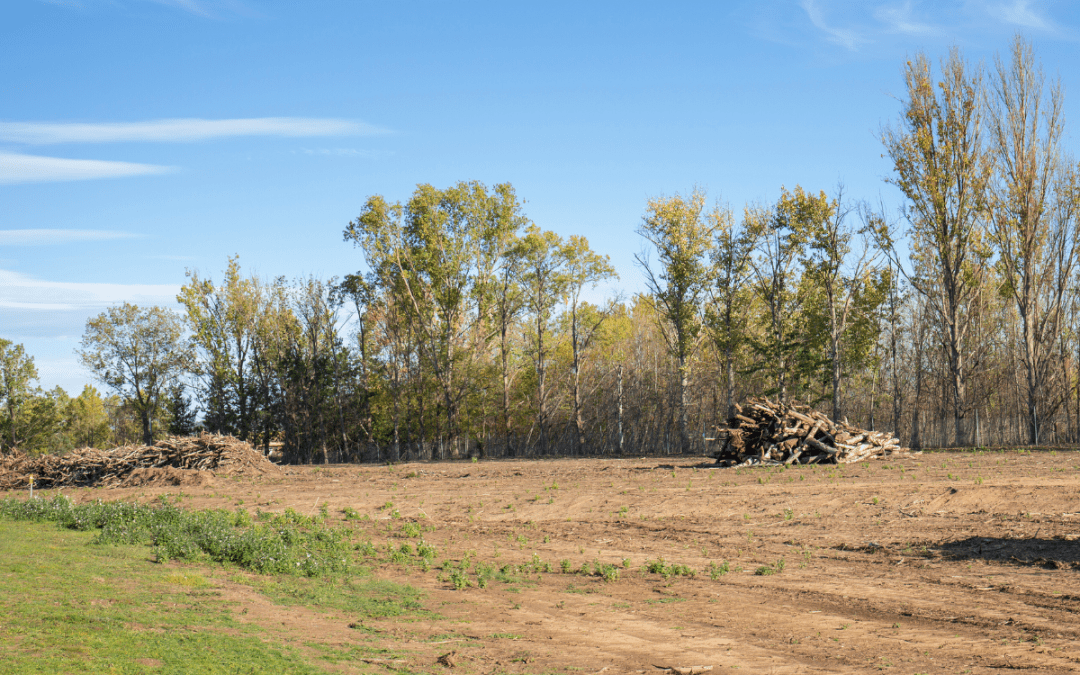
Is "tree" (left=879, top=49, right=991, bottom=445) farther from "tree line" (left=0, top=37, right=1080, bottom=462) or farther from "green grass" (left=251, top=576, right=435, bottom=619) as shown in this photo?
"green grass" (left=251, top=576, right=435, bottom=619)

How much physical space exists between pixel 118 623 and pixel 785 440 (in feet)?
69.3

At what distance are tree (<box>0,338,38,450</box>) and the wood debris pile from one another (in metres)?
35.2

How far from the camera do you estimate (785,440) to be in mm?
24953

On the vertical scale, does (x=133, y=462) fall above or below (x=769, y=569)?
above

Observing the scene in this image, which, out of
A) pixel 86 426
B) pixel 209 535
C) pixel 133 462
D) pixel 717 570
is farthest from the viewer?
pixel 86 426

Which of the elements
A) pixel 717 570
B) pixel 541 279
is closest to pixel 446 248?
pixel 541 279

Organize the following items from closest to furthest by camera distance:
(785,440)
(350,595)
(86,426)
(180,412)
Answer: (350,595) → (785,440) → (180,412) → (86,426)

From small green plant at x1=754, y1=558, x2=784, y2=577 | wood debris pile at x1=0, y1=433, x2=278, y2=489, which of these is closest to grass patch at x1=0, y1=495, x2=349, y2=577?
small green plant at x1=754, y1=558, x2=784, y2=577

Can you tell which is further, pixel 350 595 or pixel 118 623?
pixel 350 595

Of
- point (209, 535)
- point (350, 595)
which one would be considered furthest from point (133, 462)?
point (350, 595)

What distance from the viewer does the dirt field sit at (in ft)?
27.0

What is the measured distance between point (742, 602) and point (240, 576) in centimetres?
732

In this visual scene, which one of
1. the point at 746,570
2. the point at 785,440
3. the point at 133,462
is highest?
the point at 785,440

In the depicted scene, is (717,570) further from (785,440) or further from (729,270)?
(729,270)
